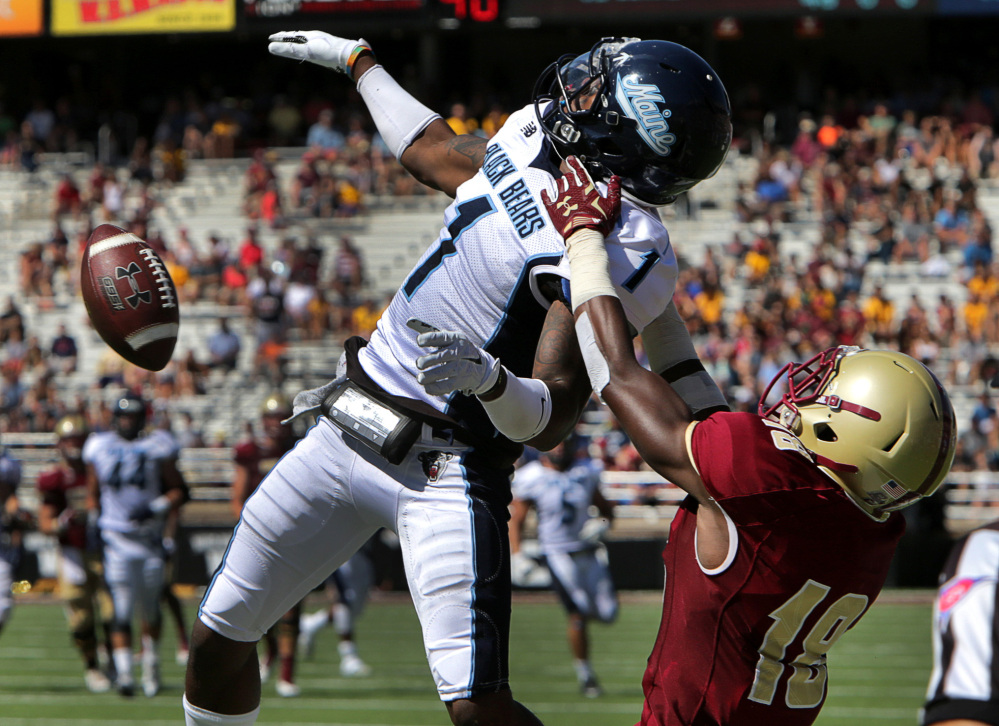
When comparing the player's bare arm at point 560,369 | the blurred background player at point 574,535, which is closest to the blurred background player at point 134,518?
the blurred background player at point 574,535

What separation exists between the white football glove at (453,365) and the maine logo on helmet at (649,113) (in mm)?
691

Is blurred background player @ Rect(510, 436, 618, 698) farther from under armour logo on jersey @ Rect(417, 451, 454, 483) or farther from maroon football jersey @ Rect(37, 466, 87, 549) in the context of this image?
under armour logo on jersey @ Rect(417, 451, 454, 483)

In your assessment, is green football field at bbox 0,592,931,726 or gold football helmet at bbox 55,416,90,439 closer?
green football field at bbox 0,592,931,726

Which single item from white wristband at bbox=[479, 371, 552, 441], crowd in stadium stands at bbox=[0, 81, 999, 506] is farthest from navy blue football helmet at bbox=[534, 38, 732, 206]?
crowd in stadium stands at bbox=[0, 81, 999, 506]

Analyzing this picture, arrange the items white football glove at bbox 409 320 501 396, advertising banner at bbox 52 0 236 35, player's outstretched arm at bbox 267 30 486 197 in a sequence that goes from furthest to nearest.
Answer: advertising banner at bbox 52 0 236 35 < player's outstretched arm at bbox 267 30 486 197 < white football glove at bbox 409 320 501 396

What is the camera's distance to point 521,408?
284 centimetres

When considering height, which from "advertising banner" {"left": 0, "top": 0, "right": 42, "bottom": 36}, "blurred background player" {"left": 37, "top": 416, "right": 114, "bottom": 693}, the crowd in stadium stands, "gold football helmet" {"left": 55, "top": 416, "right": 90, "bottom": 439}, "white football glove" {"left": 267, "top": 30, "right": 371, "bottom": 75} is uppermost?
"advertising banner" {"left": 0, "top": 0, "right": 42, "bottom": 36}

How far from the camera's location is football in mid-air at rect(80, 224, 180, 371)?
142 inches

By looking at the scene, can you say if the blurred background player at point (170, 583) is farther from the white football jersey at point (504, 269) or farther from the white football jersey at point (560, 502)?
the white football jersey at point (504, 269)

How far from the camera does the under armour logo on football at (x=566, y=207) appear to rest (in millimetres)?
2996

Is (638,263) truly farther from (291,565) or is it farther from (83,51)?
(83,51)

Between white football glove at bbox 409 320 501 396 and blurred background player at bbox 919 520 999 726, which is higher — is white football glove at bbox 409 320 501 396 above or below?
above

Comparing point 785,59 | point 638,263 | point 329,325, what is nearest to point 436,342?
point 638,263

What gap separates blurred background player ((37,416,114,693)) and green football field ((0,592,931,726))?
0.88 ft
